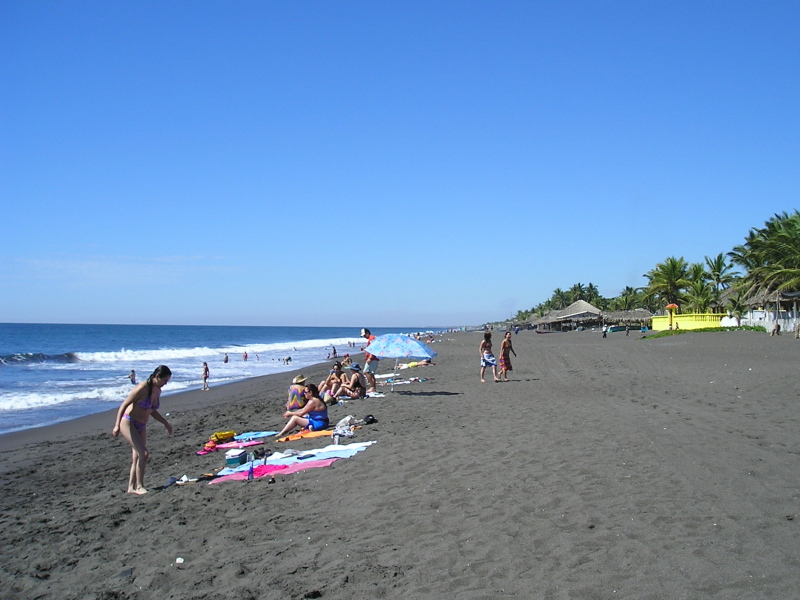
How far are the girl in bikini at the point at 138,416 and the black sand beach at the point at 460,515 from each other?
13.1 inches

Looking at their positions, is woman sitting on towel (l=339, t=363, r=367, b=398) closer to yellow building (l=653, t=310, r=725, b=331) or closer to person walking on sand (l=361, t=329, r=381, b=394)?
person walking on sand (l=361, t=329, r=381, b=394)

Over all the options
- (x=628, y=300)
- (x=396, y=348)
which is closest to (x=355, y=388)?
(x=396, y=348)

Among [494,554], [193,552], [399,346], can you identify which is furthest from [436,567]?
[399,346]

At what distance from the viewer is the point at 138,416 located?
671 cm

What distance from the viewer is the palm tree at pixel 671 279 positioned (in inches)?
2156

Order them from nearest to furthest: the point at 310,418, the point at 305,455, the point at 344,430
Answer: the point at 305,455
the point at 344,430
the point at 310,418

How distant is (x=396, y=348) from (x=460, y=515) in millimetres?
9024

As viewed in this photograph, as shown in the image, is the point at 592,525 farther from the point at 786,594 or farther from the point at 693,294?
the point at 693,294

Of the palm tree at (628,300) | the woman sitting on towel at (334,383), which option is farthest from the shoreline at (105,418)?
the palm tree at (628,300)

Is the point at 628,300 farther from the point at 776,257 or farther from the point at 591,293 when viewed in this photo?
the point at 776,257

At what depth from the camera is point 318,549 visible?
468cm

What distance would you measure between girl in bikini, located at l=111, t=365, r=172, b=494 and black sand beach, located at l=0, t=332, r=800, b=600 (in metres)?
0.33

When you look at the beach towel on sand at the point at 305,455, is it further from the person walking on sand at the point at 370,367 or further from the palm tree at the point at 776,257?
the palm tree at the point at 776,257

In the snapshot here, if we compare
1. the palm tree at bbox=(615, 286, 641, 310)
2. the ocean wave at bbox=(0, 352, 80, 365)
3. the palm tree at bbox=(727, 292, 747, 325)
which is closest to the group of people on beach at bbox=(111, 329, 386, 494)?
the palm tree at bbox=(727, 292, 747, 325)
